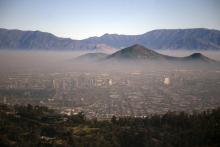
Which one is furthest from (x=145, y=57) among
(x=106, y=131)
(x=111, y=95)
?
(x=106, y=131)

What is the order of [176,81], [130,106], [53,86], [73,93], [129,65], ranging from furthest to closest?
[129,65], [176,81], [53,86], [73,93], [130,106]

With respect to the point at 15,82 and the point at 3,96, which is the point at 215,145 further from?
the point at 15,82

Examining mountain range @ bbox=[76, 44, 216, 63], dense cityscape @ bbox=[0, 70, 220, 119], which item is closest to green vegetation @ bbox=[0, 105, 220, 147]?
dense cityscape @ bbox=[0, 70, 220, 119]

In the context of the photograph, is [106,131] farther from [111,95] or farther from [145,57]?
[145,57]

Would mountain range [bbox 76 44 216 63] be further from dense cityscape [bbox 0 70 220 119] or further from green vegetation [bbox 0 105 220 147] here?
green vegetation [bbox 0 105 220 147]

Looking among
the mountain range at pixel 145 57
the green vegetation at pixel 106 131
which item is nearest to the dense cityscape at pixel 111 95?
the green vegetation at pixel 106 131

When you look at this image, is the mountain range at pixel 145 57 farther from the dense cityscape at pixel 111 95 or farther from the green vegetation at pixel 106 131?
the green vegetation at pixel 106 131

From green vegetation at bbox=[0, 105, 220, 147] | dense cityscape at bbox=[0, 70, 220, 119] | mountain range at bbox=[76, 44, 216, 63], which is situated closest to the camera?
green vegetation at bbox=[0, 105, 220, 147]

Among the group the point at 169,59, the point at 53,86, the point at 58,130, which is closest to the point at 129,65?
the point at 169,59
